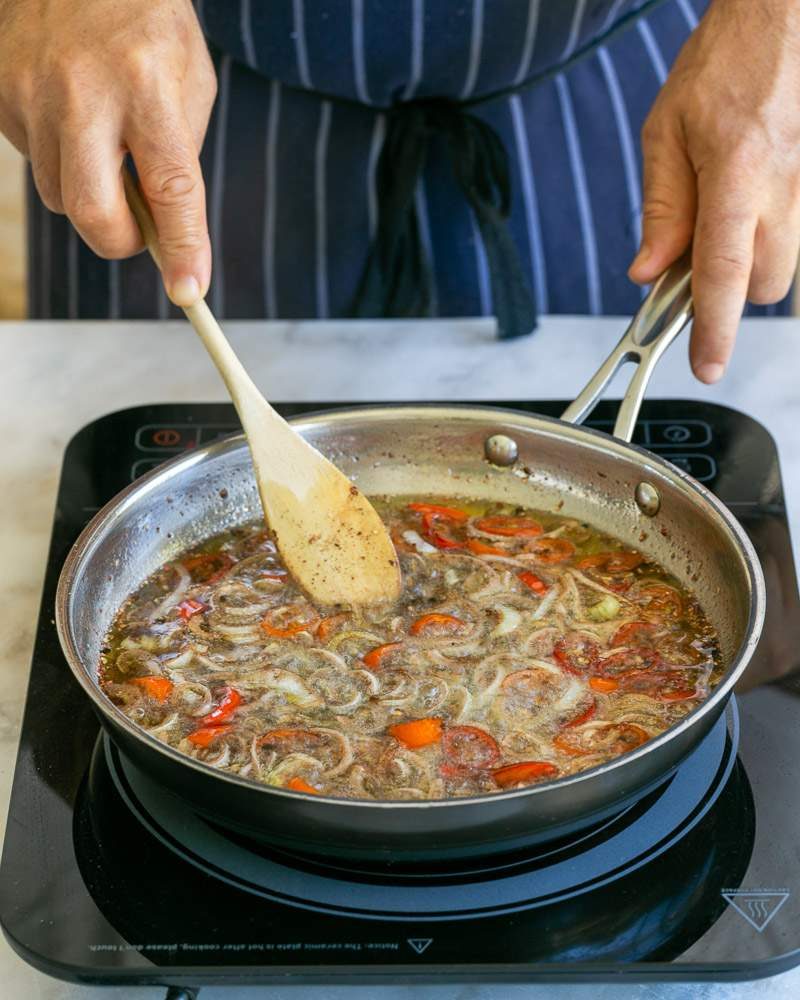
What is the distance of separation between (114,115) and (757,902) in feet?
3.59

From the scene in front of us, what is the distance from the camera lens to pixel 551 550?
1.69 m

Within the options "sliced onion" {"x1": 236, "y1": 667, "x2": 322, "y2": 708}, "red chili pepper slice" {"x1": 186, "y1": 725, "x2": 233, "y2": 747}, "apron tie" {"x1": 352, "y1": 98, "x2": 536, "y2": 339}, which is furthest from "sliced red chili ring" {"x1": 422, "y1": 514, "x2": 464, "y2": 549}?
"apron tie" {"x1": 352, "y1": 98, "x2": 536, "y2": 339}

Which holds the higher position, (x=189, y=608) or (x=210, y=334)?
(x=210, y=334)

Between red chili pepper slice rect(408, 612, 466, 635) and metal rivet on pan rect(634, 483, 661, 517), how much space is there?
0.95 ft

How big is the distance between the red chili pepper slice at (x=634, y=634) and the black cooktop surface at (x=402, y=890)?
0.13m

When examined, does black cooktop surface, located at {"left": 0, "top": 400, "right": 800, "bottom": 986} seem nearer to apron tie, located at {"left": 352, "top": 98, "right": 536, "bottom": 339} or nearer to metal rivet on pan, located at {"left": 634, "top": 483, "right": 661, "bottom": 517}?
metal rivet on pan, located at {"left": 634, "top": 483, "right": 661, "bottom": 517}

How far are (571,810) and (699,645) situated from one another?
437 mm

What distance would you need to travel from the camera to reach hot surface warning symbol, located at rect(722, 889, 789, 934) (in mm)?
1159

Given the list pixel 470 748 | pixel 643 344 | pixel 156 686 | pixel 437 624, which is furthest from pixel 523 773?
pixel 643 344

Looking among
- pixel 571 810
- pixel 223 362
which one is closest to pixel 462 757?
pixel 571 810

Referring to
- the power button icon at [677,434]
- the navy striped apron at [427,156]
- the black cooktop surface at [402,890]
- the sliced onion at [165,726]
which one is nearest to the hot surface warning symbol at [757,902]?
the black cooktop surface at [402,890]

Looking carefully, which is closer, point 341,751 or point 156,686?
point 341,751

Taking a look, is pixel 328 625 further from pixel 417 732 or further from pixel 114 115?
pixel 114 115

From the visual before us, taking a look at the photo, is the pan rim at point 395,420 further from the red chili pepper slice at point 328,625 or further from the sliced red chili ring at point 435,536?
the red chili pepper slice at point 328,625
